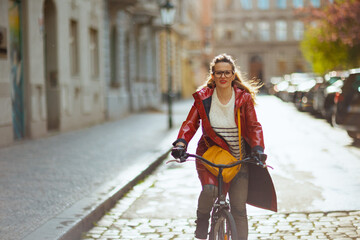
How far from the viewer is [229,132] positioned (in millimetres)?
4297

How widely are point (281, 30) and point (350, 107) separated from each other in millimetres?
66422

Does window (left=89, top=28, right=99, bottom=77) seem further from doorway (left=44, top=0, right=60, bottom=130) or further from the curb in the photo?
the curb

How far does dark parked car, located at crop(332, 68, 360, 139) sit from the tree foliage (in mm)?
13228

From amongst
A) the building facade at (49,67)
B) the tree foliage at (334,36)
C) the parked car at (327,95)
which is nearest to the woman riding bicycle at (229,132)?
the building facade at (49,67)

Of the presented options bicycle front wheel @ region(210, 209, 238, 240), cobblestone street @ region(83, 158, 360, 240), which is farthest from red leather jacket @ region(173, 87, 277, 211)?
cobblestone street @ region(83, 158, 360, 240)

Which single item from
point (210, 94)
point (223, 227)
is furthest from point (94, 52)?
point (223, 227)

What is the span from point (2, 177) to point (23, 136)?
20.1 ft

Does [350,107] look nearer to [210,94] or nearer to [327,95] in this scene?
[327,95]

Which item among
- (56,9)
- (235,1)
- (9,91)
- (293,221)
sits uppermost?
(235,1)

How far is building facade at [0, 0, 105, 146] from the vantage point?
13578 mm

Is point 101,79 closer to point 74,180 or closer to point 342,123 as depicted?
point 342,123

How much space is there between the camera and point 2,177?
8453 mm

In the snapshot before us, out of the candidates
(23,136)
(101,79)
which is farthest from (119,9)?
(23,136)

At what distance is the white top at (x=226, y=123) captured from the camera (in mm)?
4285
